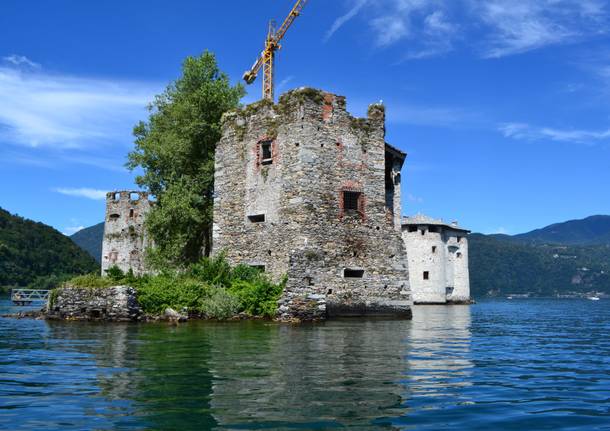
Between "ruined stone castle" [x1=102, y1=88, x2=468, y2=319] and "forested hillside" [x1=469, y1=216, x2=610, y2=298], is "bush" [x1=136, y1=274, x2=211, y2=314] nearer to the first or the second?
"ruined stone castle" [x1=102, y1=88, x2=468, y2=319]

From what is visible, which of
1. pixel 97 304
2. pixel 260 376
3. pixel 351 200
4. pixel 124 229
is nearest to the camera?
pixel 260 376

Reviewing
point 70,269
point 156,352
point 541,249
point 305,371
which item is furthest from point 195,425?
point 541,249

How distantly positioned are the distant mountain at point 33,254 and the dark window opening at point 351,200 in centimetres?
7309

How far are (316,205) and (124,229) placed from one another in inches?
1034

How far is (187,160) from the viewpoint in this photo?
30.5 m

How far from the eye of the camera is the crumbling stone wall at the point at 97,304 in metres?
21.5

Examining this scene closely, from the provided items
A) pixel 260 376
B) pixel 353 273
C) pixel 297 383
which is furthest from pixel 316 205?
pixel 297 383

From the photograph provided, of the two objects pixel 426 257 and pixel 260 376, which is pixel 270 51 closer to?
pixel 426 257

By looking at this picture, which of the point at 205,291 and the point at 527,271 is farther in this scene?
the point at 527,271

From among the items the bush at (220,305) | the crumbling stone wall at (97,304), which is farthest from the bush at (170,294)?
the crumbling stone wall at (97,304)

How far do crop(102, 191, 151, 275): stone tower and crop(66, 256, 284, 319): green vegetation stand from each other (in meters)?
22.4

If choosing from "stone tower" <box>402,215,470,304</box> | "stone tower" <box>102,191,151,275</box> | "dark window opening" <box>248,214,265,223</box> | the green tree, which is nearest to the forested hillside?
"stone tower" <box>402,215,470,304</box>

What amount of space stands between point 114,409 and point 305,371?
12.1 ft

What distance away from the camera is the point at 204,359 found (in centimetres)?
1118
